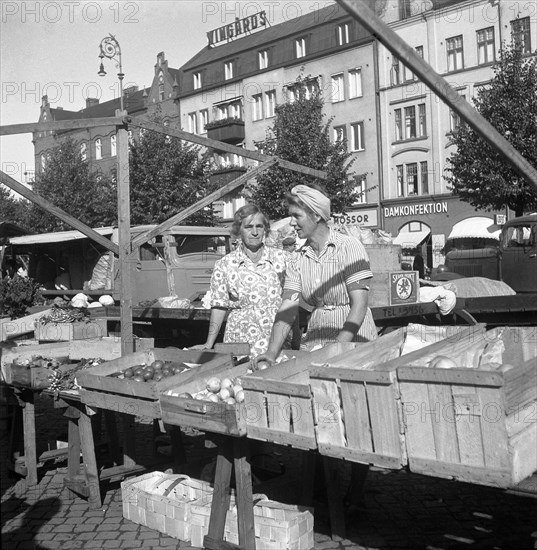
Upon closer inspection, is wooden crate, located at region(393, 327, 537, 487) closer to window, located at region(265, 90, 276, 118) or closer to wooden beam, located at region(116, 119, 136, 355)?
wooden beam, located at region(116, 119, 136, 355)

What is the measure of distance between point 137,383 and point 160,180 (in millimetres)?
23914

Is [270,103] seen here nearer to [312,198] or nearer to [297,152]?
[297,152]

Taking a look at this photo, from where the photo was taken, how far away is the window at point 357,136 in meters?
36.1

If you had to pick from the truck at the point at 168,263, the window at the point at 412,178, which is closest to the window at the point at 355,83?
the window at the point at 412,178

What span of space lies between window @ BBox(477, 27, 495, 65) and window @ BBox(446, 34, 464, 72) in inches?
36.0

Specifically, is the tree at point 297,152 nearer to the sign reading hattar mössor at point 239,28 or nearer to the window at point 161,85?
the sign reading hattar mössor at point 239,28

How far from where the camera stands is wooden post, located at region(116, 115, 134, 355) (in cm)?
541

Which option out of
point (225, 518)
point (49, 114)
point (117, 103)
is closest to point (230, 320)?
point (225, 518)

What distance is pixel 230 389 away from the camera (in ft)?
12.7

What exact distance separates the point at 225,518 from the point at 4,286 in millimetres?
12432

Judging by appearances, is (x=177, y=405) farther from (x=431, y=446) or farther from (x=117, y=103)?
(x=117, y=103)

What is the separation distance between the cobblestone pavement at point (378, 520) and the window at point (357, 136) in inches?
1256

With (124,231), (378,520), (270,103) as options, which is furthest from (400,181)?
(378,520)

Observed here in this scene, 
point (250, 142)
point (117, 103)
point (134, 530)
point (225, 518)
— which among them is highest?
point (117, 103)
